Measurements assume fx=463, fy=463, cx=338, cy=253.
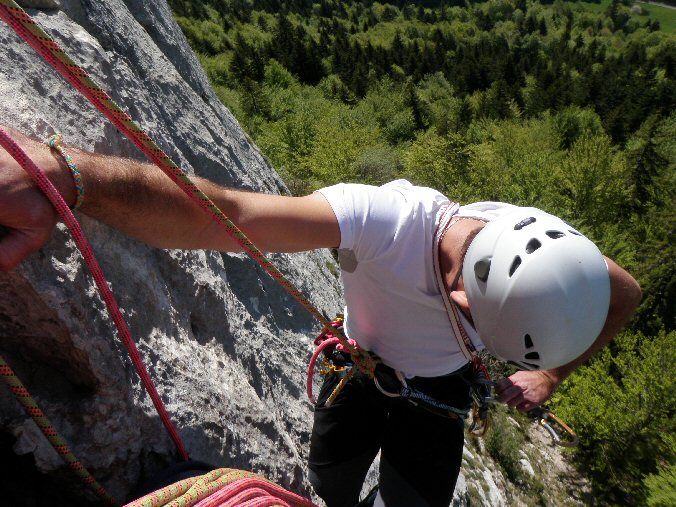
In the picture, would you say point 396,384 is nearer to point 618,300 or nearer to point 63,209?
Answer: point 618,300

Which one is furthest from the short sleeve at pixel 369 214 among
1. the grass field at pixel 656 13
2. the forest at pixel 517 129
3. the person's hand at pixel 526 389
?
the grass field at pixel 656 13

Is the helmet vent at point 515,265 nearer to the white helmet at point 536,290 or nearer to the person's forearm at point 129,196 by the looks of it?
the white helmet at point 536,290

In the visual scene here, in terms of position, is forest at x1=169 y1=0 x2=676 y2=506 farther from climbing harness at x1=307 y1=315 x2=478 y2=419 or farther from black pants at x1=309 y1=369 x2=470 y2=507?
climbing harness at x1=307 y1=315 x2=478 y2=419

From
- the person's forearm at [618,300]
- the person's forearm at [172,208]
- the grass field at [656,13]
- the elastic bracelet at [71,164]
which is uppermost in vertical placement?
the elastic bracelet at [71,164]

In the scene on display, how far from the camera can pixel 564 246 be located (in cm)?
163

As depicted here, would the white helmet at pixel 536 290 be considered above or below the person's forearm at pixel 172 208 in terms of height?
below

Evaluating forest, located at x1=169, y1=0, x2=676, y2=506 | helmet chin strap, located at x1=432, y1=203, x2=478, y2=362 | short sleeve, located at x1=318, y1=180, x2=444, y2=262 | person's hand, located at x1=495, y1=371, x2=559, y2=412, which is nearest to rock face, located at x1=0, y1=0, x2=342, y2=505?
short sleeve, located at x1=318, y1=180, x2=444, y2=262

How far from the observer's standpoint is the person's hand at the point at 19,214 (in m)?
0.99

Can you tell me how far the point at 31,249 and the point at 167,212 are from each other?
330 mm

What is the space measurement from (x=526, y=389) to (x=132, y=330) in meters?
1.85

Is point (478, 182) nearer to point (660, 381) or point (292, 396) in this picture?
point (660, 381)

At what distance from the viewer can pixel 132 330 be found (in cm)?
152

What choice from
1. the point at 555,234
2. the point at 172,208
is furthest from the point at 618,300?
the point at 172,208

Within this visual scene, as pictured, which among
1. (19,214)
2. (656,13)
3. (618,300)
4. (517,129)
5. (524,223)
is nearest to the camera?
(19,214)
